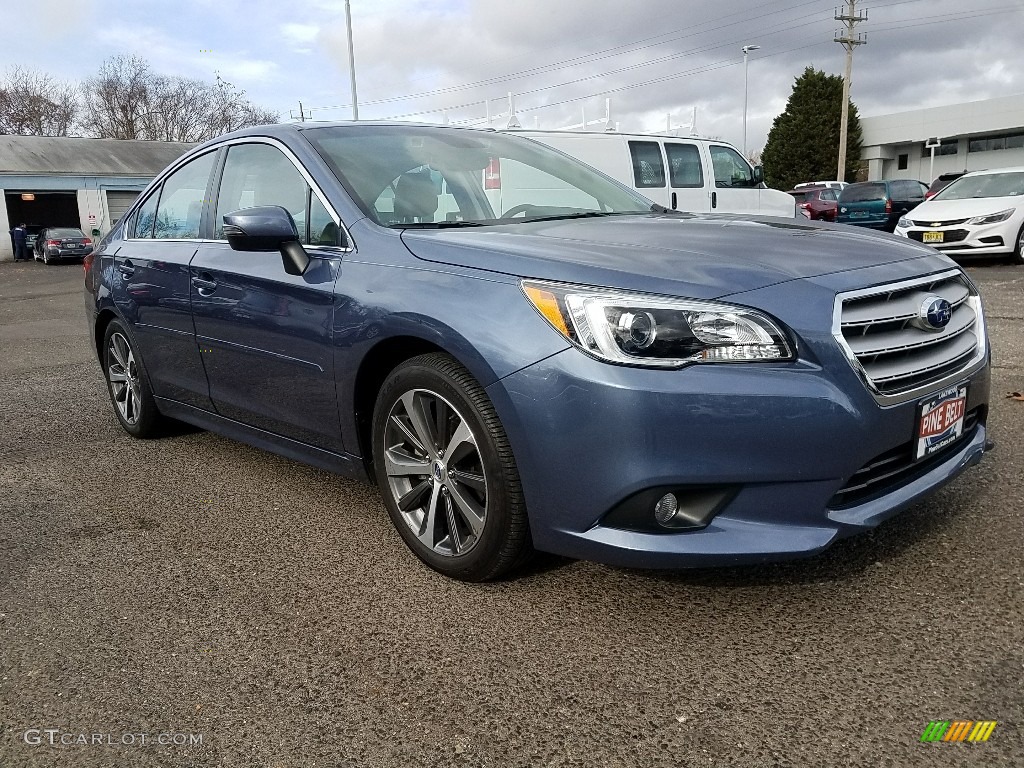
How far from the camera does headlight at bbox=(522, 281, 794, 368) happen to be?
232 centimetres


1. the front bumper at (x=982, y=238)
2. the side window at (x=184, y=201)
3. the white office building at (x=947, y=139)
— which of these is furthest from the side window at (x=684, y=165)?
the white office building at (x=947, y=139)

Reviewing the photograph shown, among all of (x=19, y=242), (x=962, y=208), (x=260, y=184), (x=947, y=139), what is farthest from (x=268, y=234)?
(x=947, y=139)

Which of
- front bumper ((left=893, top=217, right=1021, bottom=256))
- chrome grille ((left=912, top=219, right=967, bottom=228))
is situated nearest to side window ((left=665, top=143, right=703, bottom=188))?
front bumper ((left=893, top=217, right=1021, bottom=256))

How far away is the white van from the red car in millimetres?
9849

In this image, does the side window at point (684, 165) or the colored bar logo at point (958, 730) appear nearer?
the colored bar logo at point (958, 730)

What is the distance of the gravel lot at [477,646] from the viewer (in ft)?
6.75

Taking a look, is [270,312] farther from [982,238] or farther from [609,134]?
[982,238]

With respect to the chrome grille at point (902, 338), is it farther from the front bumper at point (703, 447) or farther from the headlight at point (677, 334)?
the headlight at point (677, 334)

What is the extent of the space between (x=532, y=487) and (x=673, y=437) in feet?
1.50

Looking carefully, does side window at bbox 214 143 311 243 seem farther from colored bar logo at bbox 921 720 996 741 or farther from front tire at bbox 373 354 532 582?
A: colored bar logo at bbox 921 720 996 741

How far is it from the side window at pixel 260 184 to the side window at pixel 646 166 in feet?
31.8

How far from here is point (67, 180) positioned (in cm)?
3681

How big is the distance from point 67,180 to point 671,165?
32474mm

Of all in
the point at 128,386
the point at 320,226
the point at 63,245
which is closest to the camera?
the point at 320,226
